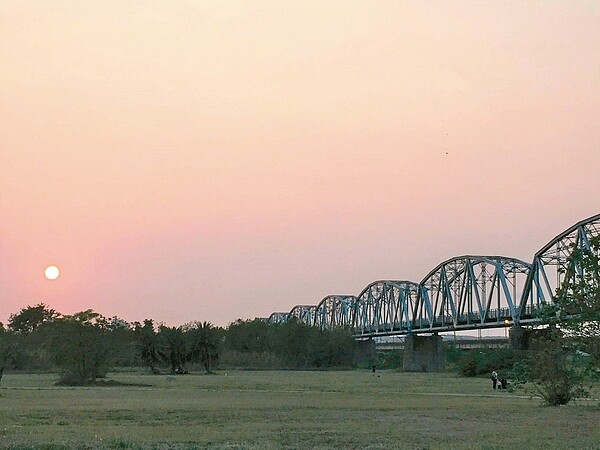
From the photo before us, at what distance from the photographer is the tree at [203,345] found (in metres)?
121

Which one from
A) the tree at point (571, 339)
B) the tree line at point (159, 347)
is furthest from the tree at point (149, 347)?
the tree at point (571, 339)

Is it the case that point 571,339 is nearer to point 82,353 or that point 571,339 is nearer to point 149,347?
point 82,353

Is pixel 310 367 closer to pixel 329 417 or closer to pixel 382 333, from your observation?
pixel 382 333

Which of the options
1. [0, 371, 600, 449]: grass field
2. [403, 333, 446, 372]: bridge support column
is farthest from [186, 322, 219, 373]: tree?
[0, 371, 600, 449]: grass field

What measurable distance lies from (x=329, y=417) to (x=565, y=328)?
43.2 ft

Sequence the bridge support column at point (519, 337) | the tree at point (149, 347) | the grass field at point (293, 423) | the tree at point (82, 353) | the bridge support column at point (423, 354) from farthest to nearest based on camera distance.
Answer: the bridge support column at point (423, 354), the bridge support column at point (519, 337), the tree at point (149, 347), the tree at point (82, 353), the grass field at point (293, 423)

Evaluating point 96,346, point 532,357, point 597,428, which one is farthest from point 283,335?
point 597,428

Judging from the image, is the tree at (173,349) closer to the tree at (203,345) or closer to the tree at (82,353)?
the tree at (203,345)

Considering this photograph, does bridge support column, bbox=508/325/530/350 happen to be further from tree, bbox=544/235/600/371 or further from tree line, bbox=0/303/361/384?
tree, bbox=544/235/600/371

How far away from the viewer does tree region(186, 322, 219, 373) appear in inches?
4749

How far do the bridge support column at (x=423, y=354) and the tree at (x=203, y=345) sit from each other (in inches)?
1352

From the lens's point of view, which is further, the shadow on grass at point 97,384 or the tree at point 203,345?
the tree at point 203,345

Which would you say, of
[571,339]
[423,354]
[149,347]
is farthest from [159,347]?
[571,339]

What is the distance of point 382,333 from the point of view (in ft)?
638
